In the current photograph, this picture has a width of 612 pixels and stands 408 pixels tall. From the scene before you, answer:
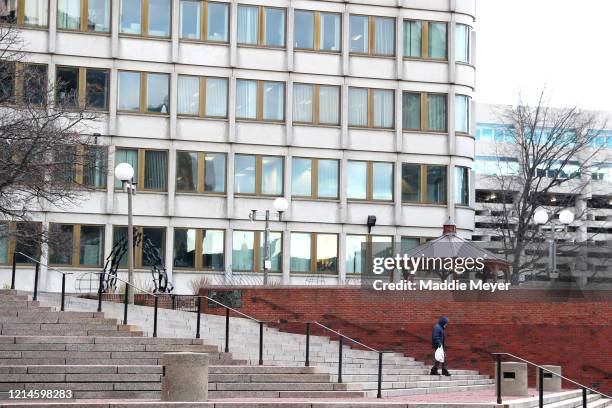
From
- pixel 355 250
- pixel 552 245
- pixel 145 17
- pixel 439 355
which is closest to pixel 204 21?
pixel 145 17

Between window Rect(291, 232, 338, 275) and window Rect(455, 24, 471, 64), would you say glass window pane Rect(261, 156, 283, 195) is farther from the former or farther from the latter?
window Rect(455, 24, 471, 64)

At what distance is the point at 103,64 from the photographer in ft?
161

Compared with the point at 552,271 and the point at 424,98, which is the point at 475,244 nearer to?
the point at 552,271

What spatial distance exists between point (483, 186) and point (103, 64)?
52.7 m

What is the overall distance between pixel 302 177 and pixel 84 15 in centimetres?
1072

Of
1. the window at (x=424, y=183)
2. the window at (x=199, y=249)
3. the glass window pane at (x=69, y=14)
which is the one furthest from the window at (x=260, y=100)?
the glass window pane at (x=69, y=14)

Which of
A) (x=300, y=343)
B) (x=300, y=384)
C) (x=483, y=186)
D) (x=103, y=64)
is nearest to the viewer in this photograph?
(x=300, y=384)

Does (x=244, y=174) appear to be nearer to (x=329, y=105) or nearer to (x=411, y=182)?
(x=329, y=105)

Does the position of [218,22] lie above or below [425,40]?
above

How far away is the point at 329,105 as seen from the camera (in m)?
52.1

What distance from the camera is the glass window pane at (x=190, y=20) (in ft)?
165

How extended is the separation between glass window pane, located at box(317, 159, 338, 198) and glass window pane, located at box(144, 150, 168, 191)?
6.41m

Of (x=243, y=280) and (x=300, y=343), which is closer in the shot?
(x=300, y=343)

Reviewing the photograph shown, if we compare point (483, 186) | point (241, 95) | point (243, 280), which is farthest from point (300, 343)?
point (483, 186)
